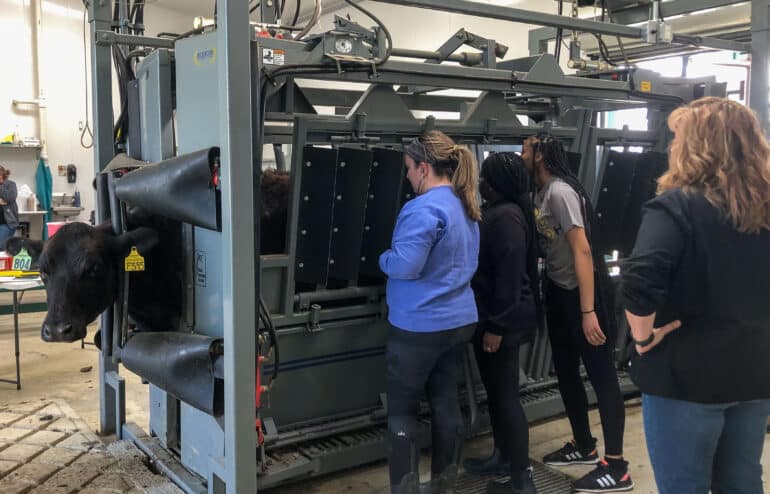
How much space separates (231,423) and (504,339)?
4.16 feet

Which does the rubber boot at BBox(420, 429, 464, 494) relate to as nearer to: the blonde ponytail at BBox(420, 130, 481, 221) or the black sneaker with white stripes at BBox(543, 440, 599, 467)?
the black sneaker with white stripes at BBox(543, 440, 599, 467)

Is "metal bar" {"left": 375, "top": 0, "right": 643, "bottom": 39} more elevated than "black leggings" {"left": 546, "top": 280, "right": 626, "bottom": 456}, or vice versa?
"metal bar" {"left": 375, "top": 0, "right": 643, "bottom": 39}

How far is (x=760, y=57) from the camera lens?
426cm

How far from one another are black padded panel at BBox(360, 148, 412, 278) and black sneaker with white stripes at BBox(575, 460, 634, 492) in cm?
140

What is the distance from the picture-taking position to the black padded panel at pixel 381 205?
3.30m

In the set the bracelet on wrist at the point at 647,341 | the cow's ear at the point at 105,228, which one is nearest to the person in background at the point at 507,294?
the bracelet on wrist at the point at 647,341

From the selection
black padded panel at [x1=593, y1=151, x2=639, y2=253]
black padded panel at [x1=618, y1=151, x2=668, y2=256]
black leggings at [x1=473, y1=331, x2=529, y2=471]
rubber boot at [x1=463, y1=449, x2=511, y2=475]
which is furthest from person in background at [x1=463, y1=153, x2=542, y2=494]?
black padded panel at [x1=618, y1=151, x2=668, y2=256]

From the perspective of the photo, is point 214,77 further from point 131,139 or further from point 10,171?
point 10,171

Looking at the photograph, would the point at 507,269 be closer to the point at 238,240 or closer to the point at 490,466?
the point at 490,466

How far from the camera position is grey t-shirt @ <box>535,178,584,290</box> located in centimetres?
310

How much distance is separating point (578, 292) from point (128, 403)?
3.15 metres

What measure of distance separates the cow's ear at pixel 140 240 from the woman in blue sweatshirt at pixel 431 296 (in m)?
1.00

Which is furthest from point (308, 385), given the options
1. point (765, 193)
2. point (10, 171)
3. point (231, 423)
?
point (10, 171)

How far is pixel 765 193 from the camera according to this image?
6.03ft
